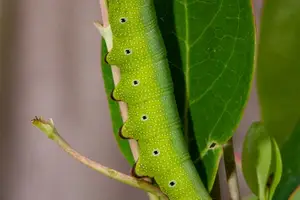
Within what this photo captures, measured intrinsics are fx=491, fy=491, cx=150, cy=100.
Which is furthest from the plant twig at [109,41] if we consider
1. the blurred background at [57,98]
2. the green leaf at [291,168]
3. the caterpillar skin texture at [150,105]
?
the blurred background at [57,98]

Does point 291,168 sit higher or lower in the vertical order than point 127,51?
lower

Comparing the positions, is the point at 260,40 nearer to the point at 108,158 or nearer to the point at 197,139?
the point at 197,139

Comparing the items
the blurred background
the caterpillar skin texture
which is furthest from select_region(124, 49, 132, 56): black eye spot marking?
the blurred background

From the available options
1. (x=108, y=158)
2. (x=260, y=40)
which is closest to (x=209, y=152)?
(x=260, y=40)

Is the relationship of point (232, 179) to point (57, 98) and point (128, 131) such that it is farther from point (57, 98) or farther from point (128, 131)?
point (57, 98)

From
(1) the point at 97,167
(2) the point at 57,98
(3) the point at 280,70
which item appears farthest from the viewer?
(2) the point at 57,98

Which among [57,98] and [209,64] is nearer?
[209,64]

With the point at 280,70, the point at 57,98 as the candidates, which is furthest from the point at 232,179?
the point at 57,98
